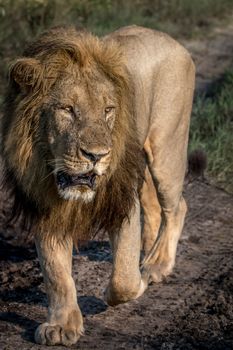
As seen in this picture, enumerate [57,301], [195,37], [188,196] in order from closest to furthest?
[57,301] → [188,196] → [195,37]

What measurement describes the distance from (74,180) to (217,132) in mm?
4142

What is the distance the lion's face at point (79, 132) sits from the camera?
413 centimetres

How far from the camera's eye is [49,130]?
14.0 ft

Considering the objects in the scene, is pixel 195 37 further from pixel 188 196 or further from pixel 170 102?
pixel 170 102

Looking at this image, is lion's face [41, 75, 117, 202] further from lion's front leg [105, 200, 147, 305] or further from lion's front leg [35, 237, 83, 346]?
lion's front leg [105, 200, 147, 305]

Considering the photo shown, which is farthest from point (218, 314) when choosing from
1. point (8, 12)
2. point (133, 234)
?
point (8, 12)

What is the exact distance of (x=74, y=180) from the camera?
4.21 metres

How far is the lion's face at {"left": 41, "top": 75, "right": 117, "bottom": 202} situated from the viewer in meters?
4.13

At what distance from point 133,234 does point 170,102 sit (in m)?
0.98

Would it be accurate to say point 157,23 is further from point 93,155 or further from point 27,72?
point 93,155

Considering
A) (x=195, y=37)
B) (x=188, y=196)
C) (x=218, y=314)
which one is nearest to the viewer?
(x=218, y=314)

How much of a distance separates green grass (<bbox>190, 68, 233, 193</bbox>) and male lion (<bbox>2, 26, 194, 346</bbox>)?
260cm

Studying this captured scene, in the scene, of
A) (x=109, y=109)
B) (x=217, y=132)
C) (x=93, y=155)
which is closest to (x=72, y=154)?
(x=93, y=155)

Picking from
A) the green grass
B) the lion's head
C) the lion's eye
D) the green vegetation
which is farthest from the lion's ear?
the green grass
